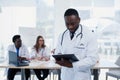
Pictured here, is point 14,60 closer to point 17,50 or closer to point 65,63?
point 17,50

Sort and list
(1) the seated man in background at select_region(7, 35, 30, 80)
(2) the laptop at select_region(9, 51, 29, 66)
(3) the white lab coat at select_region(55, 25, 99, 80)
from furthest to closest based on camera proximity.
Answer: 1. (1) the seated man in background at select_region(7, 35, 30, 80)
2. (2) the laptop at select_region(9, 51, 29, 66)
3. (3) the white lab coat at select_region(55, 25, 99, 80)

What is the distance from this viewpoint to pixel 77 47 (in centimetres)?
209

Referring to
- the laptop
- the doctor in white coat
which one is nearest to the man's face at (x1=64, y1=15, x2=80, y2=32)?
the doctor in white coat

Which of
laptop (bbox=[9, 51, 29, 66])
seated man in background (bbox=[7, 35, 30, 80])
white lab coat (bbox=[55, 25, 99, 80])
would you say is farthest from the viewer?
seated man in background (bbox=[7, 35, 30, 80])

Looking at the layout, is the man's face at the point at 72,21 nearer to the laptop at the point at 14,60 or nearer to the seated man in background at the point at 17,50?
the laptop at the point at 14,60

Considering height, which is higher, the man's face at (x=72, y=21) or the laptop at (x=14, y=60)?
the man's face at (x=72, y=21)

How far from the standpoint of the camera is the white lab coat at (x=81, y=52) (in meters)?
1.99

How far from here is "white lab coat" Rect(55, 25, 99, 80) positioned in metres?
1.99

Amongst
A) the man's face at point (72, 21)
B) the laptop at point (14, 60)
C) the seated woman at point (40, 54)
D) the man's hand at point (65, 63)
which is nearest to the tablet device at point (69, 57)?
the man's hand at point (65, 63)

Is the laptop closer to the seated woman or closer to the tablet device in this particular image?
the seated woman

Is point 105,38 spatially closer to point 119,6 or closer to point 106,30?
point 106,30

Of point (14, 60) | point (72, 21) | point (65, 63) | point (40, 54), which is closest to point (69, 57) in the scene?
point (65, 63)

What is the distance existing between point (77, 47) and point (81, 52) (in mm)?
60

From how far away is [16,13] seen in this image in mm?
5879
